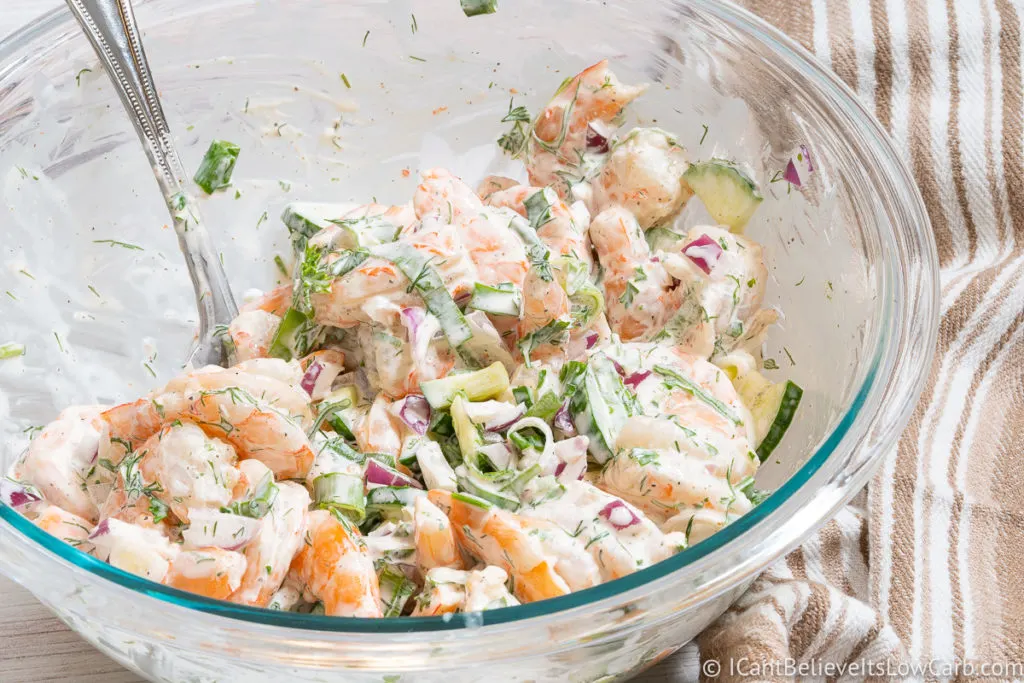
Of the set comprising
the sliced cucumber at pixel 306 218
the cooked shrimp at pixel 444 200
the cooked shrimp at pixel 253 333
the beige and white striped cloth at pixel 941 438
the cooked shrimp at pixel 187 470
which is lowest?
the beige and white striped cloth at pixel 941 438

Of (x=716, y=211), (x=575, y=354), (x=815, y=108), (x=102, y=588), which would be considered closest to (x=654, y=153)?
(x=716, y=211)

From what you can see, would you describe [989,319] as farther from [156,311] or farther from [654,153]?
[156,311]

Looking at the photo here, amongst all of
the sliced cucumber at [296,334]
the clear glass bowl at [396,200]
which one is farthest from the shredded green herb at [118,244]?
the sliced cucumber at [296,334]

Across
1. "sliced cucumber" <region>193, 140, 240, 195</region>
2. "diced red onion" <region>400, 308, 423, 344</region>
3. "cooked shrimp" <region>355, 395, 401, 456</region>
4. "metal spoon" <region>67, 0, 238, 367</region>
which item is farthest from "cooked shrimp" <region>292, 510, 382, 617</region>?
"sliced cucumber" <region>193, 140, 240, 195</region>

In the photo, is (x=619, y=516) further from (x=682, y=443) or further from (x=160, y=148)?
(x=160, y=148)

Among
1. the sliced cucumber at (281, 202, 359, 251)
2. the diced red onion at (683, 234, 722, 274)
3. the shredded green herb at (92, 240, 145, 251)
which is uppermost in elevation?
the shredded green herb at (92, 240, 145, 251)

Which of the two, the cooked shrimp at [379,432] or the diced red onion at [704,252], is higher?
the diced red onion at [704,252]

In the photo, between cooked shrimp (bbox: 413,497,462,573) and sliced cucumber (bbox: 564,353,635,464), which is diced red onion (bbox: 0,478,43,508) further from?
sliced cucumber (bbox: 564,353,635,464)

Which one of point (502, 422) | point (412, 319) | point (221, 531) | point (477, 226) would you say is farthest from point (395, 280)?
point (221, 531)

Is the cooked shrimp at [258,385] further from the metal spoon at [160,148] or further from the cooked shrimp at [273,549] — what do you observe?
the metal spoon at [160,148]
